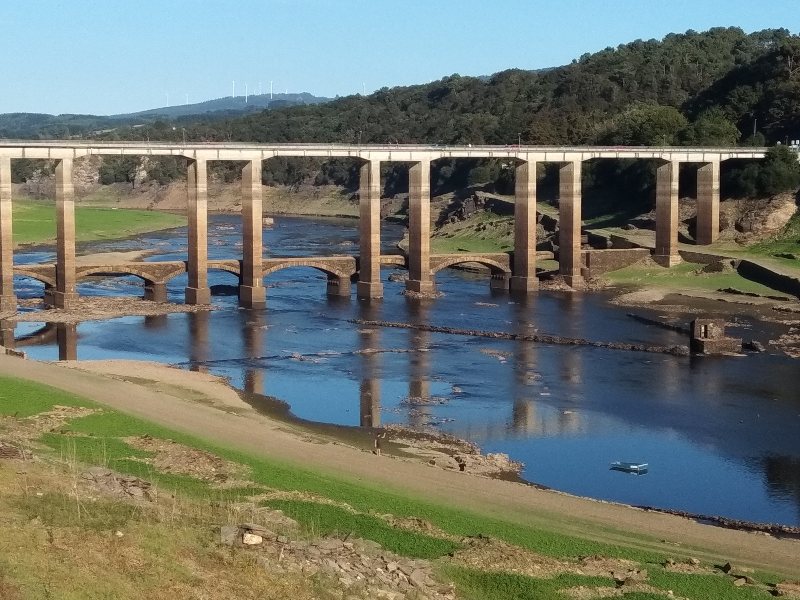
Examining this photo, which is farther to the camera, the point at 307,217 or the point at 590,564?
the point at 307,217

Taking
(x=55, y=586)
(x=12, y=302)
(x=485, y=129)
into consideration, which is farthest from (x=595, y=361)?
(x=485, y=129)

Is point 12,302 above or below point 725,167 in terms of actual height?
below

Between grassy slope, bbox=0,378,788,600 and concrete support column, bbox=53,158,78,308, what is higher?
concrete support column, bbox=53,158,78,308

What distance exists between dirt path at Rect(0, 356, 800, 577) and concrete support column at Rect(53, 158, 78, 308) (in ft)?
78.8

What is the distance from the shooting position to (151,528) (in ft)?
79.6

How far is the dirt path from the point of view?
2898 cm

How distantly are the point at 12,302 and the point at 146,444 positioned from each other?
3884cm

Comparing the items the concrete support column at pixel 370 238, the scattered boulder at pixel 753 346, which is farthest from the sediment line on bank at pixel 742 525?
the concrete support column at pixel 370 238

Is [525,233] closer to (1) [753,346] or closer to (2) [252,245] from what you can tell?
(2) [252,245]

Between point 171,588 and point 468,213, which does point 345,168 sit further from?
point 171,588

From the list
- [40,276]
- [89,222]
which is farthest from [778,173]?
[89,222]

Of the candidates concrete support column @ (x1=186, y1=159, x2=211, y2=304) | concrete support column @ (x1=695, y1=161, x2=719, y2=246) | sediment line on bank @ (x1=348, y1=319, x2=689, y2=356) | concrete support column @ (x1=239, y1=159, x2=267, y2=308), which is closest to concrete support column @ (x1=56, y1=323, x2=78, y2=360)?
concrete support column @ (x1=186, y1=159, x2=211, y2=304)

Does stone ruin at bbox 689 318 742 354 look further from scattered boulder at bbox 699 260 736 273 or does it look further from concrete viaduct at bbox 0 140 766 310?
concrete viaduct at bbox 0 140 766 310

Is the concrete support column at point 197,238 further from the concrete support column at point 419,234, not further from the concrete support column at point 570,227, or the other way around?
the concrete support column at point 570,227
